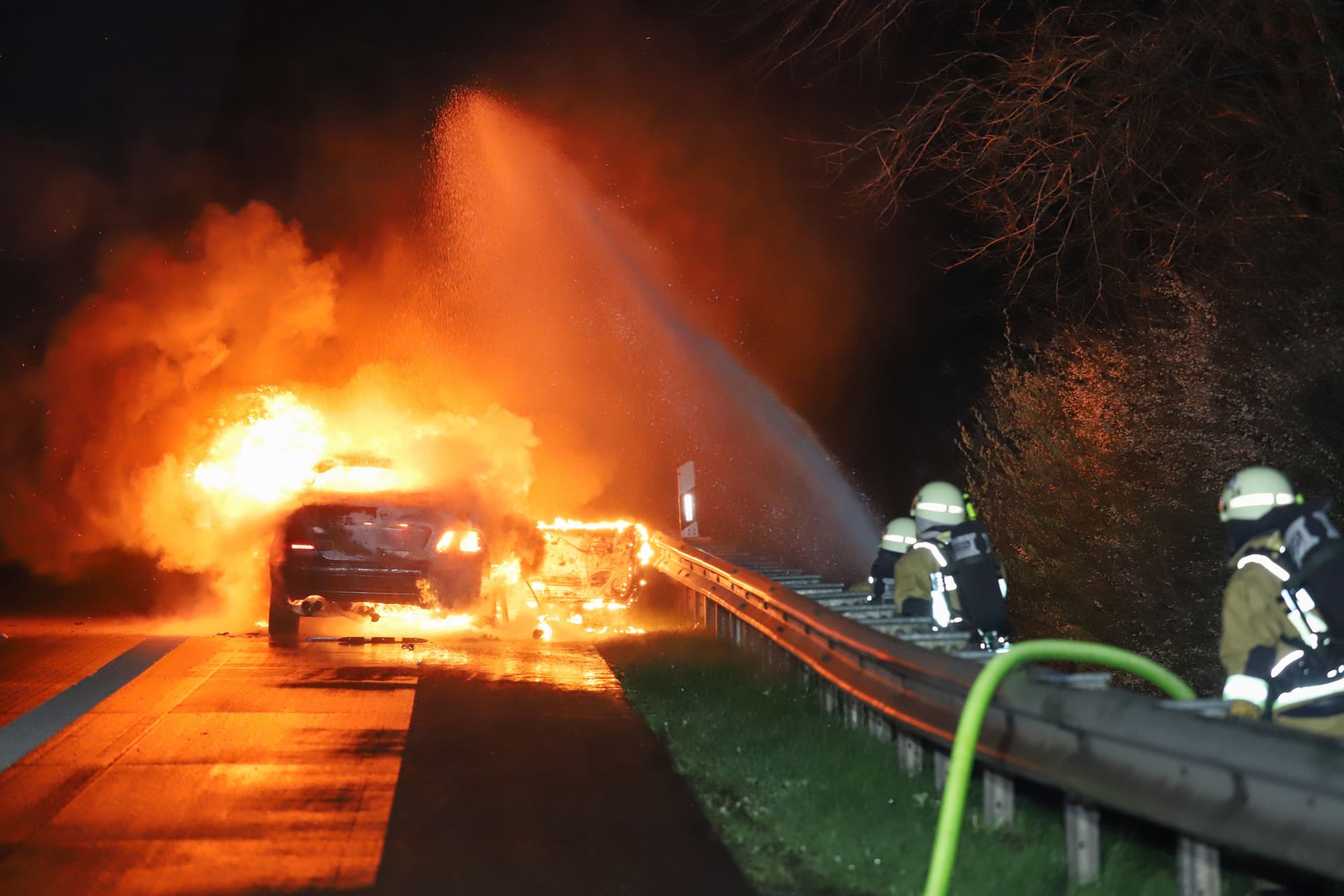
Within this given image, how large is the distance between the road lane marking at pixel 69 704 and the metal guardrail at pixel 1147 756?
4.97m

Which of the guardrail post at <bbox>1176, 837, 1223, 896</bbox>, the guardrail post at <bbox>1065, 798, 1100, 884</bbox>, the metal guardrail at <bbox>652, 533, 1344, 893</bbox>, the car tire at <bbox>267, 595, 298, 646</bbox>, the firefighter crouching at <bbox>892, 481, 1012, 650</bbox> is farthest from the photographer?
the car tire at <bbox>267, 595, 298, 646</bbox>

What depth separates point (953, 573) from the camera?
7.76 meters

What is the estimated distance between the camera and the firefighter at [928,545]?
808 centimetres

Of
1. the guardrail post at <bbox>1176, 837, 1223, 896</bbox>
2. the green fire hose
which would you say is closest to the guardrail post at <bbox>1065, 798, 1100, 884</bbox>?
the guardrail post at <bbox>1176, 837, 1223, 896</bbox>

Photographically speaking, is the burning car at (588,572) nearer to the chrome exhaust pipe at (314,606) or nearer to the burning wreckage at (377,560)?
the burning wreckage at (377,560)

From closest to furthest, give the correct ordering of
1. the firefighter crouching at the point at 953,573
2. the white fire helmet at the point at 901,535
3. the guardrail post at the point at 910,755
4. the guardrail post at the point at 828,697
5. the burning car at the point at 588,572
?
the guardrail post at the point at 910,755
the firefighter crouching at the point at 953,573
the guardrail post at the point at 828,697
the white fire helmet at the point at 901,535
the burning car at the point at 588,572

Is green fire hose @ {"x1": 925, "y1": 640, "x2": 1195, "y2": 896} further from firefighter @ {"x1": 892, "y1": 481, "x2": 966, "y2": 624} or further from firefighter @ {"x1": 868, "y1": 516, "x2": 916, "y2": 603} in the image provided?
firefighter @ {"x1": 868, "y1": 516, "x2": 916, "y2": 603}

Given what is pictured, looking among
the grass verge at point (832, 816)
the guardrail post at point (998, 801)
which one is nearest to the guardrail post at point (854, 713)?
the grass verge at point (832, 816)

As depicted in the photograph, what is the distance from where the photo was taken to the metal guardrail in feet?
12.3

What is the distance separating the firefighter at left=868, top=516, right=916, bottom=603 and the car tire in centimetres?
605

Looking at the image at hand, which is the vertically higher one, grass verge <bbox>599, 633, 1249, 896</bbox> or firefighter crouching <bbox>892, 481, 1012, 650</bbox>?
firefighter crouching <bbox>892, 481, 1012, 650</bbox>

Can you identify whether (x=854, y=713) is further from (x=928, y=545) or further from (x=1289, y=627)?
(x=1289, y=627)

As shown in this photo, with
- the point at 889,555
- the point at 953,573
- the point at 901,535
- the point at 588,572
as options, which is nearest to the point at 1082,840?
the point at 953,573

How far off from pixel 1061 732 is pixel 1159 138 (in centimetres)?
693
